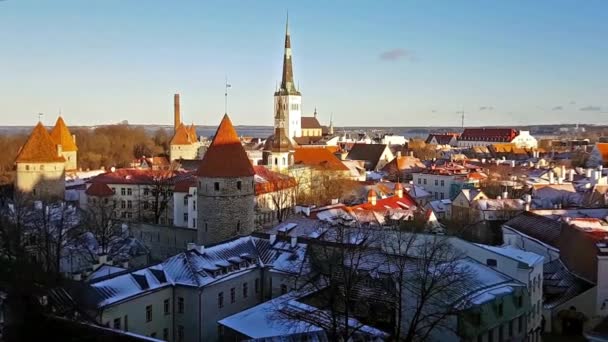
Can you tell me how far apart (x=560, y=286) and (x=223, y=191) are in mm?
12941

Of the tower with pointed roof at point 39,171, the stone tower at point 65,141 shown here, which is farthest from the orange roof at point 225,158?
the stone tower at point 65,141

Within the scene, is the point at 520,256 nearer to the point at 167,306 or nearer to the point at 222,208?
the point at 167,306

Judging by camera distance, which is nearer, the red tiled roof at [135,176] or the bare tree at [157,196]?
the bare tree at [157,196]

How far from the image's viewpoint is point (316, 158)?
55531 mm

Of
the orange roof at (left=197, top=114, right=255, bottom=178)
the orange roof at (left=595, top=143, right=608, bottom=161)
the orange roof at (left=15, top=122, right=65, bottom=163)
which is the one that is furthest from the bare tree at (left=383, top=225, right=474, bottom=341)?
the orange roof at (left=595, top=143, right=608, bottom=161)

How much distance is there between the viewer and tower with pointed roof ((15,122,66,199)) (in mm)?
38750

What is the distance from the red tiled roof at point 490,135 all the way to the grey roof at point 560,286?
8788cm

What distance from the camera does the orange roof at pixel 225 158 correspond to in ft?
85.1

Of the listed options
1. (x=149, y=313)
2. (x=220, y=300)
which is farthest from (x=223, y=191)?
(x=149, y=313)

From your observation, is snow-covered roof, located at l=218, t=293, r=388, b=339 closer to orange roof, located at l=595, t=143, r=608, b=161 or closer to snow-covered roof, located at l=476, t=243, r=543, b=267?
snow-covered roof, located at l=476, t=243, r=543, b=267

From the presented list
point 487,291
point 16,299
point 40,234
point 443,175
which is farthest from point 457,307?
point 443,175

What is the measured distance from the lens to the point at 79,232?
83.4 feet

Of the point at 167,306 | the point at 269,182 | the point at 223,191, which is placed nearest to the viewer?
the point at 167,306

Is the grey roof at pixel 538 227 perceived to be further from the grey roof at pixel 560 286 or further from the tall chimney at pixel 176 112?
the tall chimney at pixel 176 112
